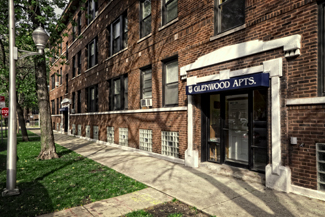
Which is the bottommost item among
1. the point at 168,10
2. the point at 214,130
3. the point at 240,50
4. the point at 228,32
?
the point at 214,130

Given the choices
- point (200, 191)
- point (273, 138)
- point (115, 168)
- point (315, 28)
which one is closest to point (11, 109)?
point (115, 168)

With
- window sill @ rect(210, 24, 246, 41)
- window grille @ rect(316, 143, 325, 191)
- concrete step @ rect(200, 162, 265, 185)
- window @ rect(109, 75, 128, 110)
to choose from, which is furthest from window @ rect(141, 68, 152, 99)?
window grille @ rect(316, 143, 325, 191)

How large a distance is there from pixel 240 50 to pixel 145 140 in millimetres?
6216

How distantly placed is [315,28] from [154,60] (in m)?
6.33

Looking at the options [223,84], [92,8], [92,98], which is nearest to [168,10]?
[223,84]

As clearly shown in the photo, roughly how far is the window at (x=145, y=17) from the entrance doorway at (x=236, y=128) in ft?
17.2

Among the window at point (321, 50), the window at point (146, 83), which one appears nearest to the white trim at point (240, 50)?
the window at point (321, 50)

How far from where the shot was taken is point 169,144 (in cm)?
909

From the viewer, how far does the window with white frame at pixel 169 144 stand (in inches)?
344

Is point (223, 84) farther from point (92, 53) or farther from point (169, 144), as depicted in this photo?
point (92, 53)

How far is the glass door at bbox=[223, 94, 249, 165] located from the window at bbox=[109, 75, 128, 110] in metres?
6.94

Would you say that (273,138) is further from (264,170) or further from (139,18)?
(139,18)

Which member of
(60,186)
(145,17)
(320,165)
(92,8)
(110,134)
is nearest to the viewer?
(320,165)

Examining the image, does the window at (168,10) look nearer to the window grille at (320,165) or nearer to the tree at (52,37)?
the tree at (52,37)
